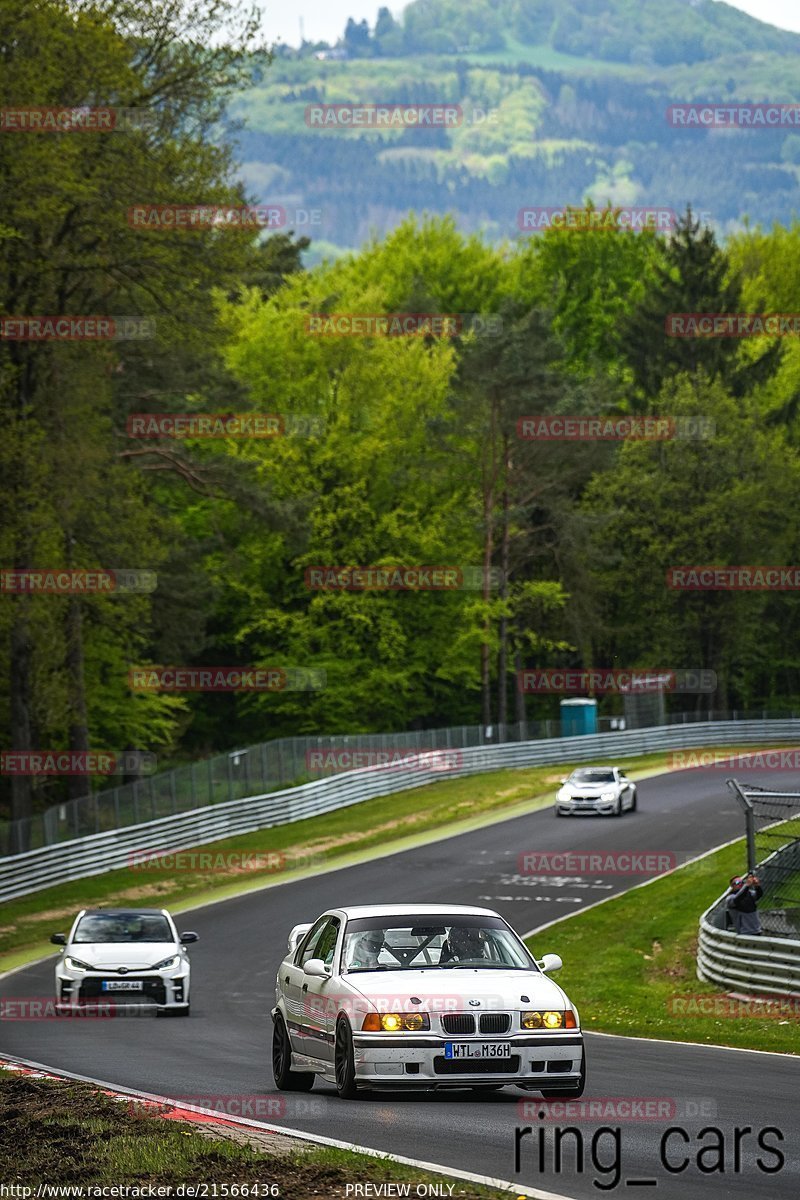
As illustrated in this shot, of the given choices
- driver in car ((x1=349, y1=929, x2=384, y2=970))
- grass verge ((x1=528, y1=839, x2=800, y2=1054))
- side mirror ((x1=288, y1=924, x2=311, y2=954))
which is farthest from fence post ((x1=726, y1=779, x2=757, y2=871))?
driver in car ((x1=349, y1=929, x2=384, y2=970))

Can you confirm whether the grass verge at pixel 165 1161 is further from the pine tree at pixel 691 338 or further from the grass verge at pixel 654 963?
the pine tree at pixel 691 338

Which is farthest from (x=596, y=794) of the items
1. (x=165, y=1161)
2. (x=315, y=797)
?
(x=165, y=1161)

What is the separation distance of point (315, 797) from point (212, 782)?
455 cm

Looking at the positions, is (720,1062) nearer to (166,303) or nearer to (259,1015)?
(259,1015)

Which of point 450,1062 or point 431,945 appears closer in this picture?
point 450,1062

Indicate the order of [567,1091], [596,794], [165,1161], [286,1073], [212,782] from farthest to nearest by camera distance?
[212,782] < [596,794] < [286,1073] < [567,1091] < [165,1161]

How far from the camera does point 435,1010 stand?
1155cm

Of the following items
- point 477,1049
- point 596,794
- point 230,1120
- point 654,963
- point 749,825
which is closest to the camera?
point 230,1120

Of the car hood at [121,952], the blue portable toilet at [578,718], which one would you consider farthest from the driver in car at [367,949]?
the blue portable toilet at [578,718]

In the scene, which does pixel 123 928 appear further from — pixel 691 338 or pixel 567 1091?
pixel 691 338

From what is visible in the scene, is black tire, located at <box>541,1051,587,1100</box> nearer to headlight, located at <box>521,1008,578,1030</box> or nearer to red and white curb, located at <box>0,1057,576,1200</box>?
headlight, located at <box>521,1008,578,1030</box>

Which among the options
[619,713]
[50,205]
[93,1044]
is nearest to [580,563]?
[619,713]

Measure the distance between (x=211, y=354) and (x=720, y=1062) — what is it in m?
40.9

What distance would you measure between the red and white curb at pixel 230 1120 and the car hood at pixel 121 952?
22.9 feet
